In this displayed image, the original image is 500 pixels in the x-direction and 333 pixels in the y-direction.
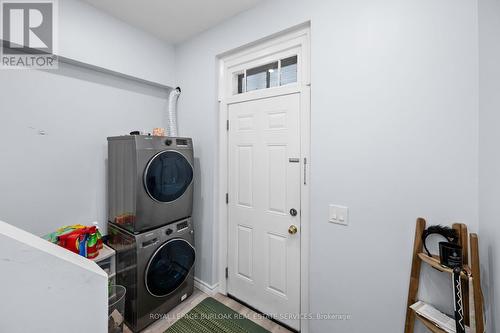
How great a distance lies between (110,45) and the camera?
2123 millimetres

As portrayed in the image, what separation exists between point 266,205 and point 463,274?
1.33m

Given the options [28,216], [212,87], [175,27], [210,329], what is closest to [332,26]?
[212,87]

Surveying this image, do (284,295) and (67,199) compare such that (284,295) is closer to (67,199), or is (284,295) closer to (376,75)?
(376,75)

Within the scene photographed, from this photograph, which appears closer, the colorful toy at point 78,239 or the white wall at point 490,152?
the white wall at point 490,152

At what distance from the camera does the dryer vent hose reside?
2521 millimetres

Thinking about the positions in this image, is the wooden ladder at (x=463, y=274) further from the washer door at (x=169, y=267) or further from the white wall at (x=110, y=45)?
the white wall at (x=110, y=45)

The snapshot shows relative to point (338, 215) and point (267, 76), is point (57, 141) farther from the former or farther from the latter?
point (338, 215)

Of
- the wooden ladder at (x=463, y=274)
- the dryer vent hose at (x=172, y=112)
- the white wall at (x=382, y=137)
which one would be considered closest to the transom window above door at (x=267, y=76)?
the white wall at (x=382, y=137)

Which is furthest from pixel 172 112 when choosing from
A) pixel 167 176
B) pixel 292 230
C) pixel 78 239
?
pixel 292 230

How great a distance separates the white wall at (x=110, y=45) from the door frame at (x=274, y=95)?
2.59 ft

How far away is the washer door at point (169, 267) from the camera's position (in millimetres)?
1896

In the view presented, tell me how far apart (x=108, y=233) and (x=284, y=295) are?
183 cm

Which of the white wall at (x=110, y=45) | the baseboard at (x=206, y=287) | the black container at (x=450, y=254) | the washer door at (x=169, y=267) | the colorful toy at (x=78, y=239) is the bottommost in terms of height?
the baseboard at (x=206, y=287)

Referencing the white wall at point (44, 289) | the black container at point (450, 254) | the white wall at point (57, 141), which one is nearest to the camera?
the white wall at point (44, 289)
